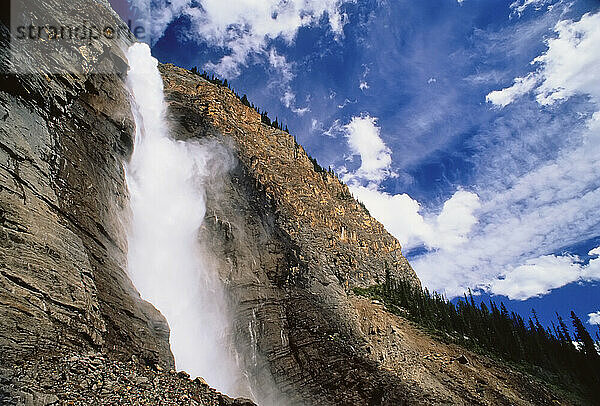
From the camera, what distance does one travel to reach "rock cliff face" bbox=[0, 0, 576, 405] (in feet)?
39.2

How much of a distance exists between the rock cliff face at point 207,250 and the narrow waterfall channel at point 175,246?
60.3 inches

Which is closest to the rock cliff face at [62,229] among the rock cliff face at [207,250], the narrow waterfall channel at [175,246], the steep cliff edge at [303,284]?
the rock cliff face at [207,250]

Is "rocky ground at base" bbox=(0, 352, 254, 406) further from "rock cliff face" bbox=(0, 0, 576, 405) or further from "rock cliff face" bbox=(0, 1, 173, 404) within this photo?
"rock cliff face" bbox=(0, 1, 173, 404)

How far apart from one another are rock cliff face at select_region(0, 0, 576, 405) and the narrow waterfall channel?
5.02 feet

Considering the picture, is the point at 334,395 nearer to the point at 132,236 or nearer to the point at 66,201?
the point at 132,236

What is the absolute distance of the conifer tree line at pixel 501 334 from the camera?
40.1 metres

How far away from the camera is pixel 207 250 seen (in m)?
33.2

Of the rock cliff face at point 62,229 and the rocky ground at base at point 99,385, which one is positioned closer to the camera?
the rocky ground at base at point 99,385

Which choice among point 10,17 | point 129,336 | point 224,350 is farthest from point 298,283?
point 10,17

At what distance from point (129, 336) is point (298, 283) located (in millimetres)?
19288

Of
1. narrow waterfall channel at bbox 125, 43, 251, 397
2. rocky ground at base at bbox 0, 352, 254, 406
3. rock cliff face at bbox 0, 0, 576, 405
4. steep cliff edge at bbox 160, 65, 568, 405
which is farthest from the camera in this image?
steep cliff edge at bbox 160, 65, 568, 405

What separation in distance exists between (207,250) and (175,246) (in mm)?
3508

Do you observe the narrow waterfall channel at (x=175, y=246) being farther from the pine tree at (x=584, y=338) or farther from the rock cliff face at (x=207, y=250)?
the pine tree at (x=584, y=338)

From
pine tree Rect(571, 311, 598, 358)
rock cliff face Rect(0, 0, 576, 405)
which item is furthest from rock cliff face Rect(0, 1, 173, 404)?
pine tree Rect(571, 311, 598, 358)
